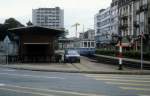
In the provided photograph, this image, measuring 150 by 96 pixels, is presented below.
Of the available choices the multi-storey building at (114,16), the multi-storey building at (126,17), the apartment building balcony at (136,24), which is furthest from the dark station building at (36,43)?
the multi-storey building at (114,16)

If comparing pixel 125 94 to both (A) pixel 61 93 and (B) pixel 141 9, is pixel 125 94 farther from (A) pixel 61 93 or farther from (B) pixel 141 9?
(B) pixel 141 9

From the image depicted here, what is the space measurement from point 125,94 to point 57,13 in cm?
13592

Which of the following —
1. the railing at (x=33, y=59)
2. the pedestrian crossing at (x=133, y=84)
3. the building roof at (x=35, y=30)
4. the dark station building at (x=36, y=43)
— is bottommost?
the pedestrian crossing at (x=133, y=84)

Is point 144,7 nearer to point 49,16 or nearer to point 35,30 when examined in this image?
point 35,30

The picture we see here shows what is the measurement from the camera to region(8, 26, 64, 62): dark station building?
158 feet

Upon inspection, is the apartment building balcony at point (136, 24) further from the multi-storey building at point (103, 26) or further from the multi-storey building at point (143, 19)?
the multi-storey building at point (103, 26)

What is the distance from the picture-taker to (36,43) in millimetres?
47844

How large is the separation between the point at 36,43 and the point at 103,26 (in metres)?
120

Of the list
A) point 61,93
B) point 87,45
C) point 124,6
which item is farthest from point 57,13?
point 61,93

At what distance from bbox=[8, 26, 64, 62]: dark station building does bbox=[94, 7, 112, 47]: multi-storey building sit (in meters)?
87.6

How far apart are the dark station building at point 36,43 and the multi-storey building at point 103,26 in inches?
3447

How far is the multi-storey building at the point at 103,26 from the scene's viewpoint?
14205 centimetres

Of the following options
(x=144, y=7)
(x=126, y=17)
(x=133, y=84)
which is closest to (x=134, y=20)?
(x=126, y=17)

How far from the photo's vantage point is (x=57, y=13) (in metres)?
151
